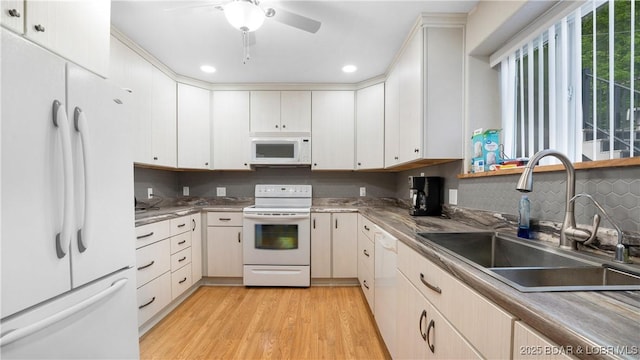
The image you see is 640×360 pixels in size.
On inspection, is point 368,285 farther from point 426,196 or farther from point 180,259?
point 180,259

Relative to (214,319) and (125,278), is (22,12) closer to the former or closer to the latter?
(125,278)

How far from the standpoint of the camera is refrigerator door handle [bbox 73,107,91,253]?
963 millimetres

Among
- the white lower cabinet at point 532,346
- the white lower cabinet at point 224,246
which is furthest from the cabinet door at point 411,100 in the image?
the white lower cabinet at point 224,246

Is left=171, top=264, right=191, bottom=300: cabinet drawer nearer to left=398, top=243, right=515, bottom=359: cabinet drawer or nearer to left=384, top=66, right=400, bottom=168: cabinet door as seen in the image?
left=398, top=243, right=515, bottom=359: cabinet drawer

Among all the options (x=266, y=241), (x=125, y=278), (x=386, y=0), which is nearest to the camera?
(x=125, y=278)

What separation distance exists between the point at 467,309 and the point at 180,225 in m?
2.37

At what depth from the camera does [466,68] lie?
1787 millimetres

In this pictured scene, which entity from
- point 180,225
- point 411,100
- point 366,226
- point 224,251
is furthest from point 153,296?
point 411,100

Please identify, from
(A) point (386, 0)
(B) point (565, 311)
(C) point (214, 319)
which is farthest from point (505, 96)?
(C) point (214, 319)

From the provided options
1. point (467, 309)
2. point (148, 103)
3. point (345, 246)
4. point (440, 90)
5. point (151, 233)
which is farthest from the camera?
point (345, 246)

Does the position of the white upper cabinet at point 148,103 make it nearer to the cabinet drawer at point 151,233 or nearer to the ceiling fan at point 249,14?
the cabinet drawer at point 151,233

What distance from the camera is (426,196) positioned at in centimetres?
202

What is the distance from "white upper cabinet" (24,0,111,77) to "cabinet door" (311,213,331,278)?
6.87ft

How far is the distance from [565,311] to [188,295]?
2.88m
